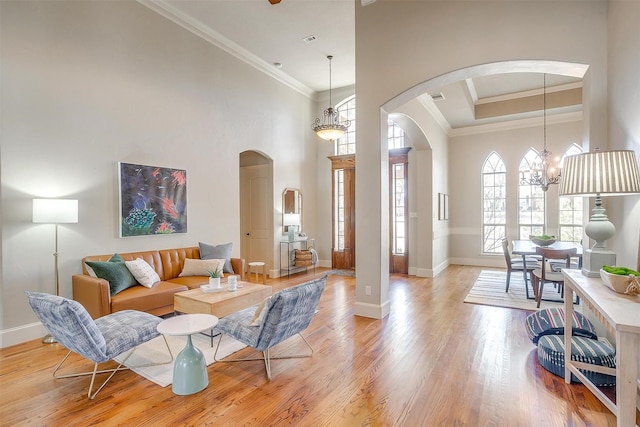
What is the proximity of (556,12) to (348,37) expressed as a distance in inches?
134

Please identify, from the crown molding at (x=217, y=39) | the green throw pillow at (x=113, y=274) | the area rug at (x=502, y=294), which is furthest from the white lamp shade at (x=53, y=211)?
the area rug at (x=502, y=294)

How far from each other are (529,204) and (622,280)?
22.5 feet

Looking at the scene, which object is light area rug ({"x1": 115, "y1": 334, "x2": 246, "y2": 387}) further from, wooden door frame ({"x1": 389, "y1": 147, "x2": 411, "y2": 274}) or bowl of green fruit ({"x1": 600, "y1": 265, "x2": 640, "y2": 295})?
wooden door frame ({"x1": 389, "y1": 147, "x2": 411, "y2": 274})

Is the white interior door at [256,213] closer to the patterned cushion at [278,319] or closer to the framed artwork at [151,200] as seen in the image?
the framed artwork at [151,200]

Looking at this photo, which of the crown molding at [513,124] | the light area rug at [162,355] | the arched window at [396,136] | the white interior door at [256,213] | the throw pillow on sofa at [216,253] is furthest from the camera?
the arched window at [396,136]

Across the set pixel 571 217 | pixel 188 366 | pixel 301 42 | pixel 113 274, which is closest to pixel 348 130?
pixel 301 42

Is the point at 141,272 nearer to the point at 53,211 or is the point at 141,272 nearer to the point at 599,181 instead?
the point at 53,211

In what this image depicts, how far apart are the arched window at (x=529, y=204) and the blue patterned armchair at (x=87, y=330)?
8276 millimetres

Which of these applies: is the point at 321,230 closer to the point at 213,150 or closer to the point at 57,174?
the point at 213,150

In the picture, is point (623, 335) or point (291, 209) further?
point (291, 209)

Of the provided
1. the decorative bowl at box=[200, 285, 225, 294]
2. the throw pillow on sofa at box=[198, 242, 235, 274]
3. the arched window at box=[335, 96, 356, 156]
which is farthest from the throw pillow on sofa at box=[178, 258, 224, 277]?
the arched window at box=[335, 96, 356, 156]

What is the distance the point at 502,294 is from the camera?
5.35m

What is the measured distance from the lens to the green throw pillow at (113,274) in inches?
144

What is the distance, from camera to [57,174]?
3740 mm
